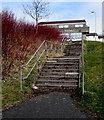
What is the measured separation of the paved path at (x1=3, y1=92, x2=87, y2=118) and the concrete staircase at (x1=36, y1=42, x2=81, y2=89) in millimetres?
1254

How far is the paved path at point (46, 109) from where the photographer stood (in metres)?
4.87

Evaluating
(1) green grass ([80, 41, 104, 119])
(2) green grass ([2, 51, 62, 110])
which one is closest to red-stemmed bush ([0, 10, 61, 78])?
(2) green grass ([2, 51, 62, 110])

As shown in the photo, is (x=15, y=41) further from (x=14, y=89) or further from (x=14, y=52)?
(x=14, y=89)

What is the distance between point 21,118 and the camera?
15.5ft

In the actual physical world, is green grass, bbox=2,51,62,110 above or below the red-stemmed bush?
below

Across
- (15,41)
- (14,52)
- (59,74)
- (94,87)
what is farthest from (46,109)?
(15,41)

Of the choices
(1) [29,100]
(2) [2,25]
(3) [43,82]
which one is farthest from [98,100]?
(2) [2,25]

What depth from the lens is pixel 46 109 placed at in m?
5.29

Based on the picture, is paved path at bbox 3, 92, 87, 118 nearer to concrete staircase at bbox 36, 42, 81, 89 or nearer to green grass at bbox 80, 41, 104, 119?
green grass at bbox 80, 41, 104, 119

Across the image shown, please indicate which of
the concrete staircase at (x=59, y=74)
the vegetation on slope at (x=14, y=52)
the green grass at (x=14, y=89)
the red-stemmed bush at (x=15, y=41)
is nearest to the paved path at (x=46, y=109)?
the green grass at (x=14, y=89)

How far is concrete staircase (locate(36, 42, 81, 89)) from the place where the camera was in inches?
301

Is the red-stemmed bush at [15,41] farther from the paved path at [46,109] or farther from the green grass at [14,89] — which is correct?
the paved path at [46,109]

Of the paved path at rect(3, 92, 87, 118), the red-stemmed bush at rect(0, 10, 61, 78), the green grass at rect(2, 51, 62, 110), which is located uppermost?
the red-stemmed bush at rect(0, 10, 61, 78)

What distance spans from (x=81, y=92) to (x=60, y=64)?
10.1ft
